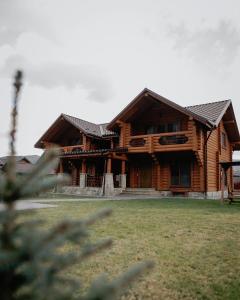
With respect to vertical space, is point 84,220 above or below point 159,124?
below

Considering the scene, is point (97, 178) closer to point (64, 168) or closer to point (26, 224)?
point (64, 168)

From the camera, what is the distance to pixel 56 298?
1022 mm

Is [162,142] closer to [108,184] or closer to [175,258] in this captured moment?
[108,184]

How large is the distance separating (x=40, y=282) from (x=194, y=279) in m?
3.04

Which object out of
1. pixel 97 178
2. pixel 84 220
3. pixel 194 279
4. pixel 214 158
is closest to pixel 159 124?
pixel 214 158

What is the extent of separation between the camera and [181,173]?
2027cm

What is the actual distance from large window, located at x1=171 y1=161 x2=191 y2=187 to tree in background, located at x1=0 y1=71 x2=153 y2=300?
63.9ft

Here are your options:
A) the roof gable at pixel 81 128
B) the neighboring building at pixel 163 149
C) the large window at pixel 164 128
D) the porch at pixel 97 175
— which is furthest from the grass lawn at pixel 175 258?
the roof gable at pixel 81 128

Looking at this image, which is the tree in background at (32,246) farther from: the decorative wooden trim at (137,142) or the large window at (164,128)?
the large window at (164,128)

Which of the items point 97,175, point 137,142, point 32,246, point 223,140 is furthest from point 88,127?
point 32,246

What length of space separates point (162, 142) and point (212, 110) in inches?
159

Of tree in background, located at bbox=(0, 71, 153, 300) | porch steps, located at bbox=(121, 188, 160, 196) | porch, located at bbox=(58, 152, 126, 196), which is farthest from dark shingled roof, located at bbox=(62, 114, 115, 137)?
tree in background, located at bbox=(0, 71, 153, 300)

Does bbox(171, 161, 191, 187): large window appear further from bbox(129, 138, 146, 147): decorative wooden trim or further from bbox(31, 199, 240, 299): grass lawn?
A: bbox(31, 199, 240, 299): grass lawn

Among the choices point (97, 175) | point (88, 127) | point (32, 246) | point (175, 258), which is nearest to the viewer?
point (32, 246)
